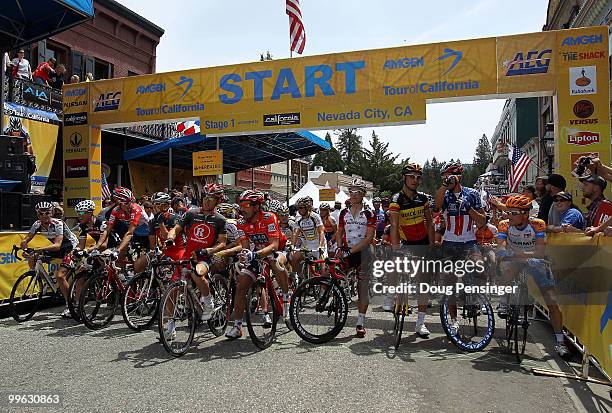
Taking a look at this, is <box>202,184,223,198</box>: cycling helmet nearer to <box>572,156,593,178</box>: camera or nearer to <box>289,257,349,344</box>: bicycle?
<box>289,257,349,344</box>: bicycle

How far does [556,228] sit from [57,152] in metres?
17.5

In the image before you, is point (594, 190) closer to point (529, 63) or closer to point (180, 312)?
point (180, 312)

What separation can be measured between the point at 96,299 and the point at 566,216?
701 centimetres

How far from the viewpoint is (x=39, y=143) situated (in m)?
15.7

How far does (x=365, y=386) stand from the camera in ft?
15.3

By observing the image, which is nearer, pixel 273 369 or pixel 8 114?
pixel 273 369

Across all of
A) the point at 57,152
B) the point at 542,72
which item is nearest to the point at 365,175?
the point at 57,152

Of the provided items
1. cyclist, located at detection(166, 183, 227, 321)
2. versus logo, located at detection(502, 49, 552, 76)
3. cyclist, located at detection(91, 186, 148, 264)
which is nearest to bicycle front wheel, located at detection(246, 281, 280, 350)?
cyclist, located at detection(166, 183, 227, 321)

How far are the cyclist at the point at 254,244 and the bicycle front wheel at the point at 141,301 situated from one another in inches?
55.1

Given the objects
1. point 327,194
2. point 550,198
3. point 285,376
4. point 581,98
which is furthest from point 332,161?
point 285,376

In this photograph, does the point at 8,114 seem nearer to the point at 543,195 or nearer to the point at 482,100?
the point at 482,100

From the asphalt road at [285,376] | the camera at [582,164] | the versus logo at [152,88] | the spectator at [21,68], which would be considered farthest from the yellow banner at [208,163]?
the camera at [582,164]

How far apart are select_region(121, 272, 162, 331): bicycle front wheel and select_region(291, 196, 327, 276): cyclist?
2.79 metres

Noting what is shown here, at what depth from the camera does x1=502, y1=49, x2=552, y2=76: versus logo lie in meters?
10.7
